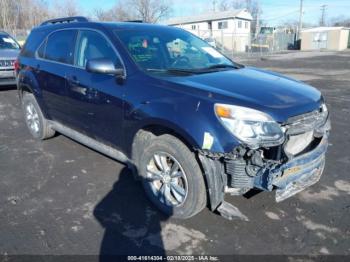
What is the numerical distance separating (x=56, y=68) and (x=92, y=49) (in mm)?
838

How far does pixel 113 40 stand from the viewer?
3621mm

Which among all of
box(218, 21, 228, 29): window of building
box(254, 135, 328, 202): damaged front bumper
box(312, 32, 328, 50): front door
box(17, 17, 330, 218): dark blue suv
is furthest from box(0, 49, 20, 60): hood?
box(218, 21, 228, 29): window of building

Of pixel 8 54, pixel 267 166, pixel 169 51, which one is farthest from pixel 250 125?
pixel 8 54

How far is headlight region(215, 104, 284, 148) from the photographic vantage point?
2.68 meters

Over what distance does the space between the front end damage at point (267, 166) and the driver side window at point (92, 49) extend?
5.20ft

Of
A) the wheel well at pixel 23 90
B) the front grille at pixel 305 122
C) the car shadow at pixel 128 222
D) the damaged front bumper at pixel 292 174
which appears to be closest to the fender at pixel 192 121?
the damaged front bumper at pixel 292 174

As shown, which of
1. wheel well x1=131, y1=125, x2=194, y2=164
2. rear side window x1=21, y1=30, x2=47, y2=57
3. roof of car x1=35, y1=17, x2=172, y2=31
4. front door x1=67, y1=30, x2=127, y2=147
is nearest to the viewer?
wheel well x1=131, y1=125, x2=194, y2=164

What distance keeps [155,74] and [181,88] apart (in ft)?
1.51

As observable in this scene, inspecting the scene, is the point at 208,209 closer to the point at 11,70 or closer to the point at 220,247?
the point at 220,247

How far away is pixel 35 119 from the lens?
5.55 m

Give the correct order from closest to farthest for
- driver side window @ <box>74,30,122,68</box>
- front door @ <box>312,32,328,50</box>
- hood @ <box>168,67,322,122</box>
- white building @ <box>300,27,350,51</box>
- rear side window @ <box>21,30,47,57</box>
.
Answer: hood @ <box>168,67,322,122</box>
driver side window @ <box>74,30,122,68</box>
rear side window @ <box>21,30,47,57</box>
white building @ <box>300,27,350,51</box>
front door @ <box>312,32,328,50</box>

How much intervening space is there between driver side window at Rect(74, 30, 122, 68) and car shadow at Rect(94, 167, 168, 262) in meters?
1.46

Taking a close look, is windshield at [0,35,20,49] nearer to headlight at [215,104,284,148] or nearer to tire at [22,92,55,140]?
tire at [22,92,55,140]

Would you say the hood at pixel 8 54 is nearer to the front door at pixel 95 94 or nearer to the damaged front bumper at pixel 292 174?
the front door at pixel 95 94
